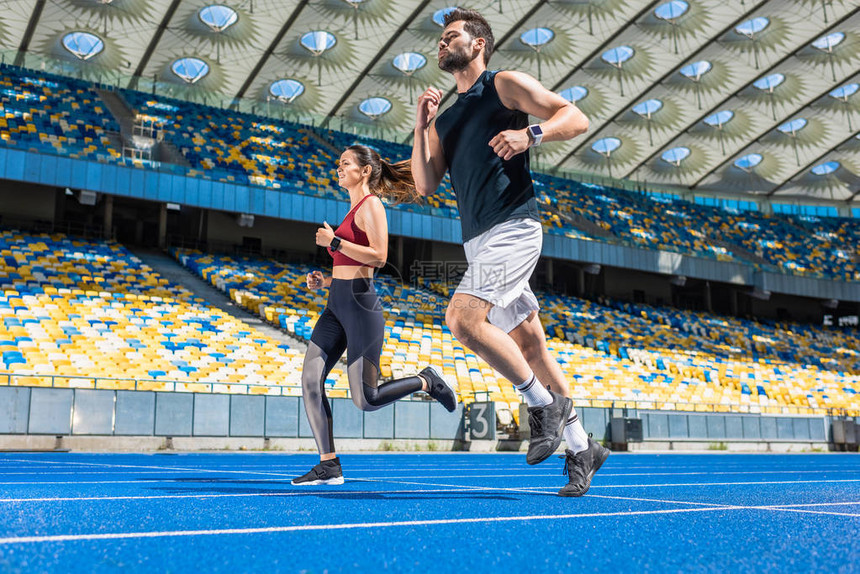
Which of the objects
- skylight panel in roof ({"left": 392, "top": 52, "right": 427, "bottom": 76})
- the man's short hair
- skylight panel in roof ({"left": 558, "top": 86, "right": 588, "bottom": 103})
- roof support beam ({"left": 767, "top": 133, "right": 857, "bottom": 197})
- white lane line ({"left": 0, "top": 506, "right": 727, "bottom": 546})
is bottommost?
white lane line ({"left": 0, "top": 506, "right": 727, "bottom": 546})

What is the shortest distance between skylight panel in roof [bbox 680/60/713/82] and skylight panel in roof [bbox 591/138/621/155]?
20.1 feet

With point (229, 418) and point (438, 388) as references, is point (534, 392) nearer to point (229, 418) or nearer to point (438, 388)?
point (438, 388)

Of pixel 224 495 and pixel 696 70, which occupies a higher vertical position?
pixel 696 70

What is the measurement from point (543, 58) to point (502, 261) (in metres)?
32.1

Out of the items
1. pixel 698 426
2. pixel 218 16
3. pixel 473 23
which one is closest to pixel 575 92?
pixel 218 16

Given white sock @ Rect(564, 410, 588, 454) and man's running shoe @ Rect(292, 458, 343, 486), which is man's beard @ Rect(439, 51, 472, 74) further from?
man's running shoe @ Rect(292, 458, 343, 486)

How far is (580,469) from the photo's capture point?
169 inches

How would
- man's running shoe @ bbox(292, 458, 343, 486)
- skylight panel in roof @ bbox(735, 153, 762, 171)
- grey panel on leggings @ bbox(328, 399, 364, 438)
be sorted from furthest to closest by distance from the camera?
skylight panel in roof @ bbox(735, 153, 762, 171)
grey panel on leggings @ bbox(328, 399, 364, 438)
man's running shoe @ bbox(292, 458, 343, 486)

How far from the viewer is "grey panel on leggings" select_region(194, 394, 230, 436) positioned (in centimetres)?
1577

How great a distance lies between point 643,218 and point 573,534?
42.0 metres

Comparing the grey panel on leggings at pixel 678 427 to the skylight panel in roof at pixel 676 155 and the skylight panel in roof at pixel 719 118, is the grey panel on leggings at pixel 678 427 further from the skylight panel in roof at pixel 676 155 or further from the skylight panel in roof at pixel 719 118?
the skylight panel in roof at pixel 676 155

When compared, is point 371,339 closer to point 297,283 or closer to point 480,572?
point 480,572

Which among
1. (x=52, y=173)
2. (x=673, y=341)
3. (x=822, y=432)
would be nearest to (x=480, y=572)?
(x=822, y=432)

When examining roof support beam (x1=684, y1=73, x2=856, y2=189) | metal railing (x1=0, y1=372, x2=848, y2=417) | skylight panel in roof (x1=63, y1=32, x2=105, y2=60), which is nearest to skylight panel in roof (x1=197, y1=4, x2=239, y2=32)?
skylight panel in roof (x1=63, y1=32, x2=105, y2=60)
